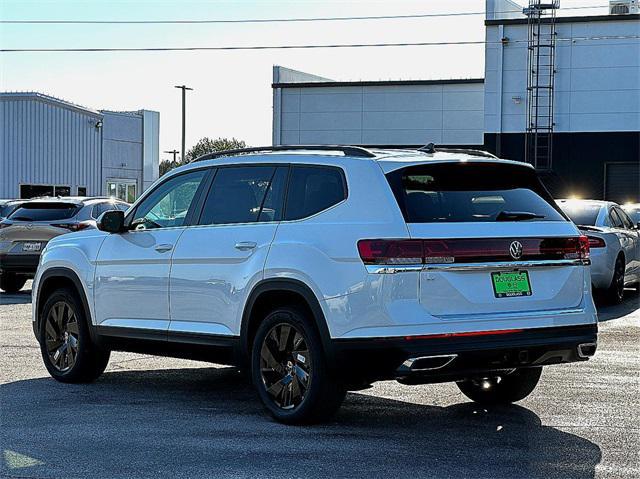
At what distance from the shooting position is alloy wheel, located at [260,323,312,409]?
756cm

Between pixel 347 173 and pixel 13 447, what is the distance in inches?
109

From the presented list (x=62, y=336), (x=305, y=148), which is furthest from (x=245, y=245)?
(x=62, y=336)

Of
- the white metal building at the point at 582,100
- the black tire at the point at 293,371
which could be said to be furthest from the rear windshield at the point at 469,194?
the white metal building at the point at 582,100

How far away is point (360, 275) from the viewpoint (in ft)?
23.4

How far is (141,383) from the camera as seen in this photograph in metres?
9.72

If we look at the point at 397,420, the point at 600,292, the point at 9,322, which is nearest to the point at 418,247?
the point at 397,420

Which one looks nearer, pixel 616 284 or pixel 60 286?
pixel 60 286

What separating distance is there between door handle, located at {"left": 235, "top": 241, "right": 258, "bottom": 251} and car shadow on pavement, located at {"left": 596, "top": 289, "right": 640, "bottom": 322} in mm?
8114

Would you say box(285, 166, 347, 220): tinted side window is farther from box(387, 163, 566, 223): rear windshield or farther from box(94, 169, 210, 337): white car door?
box(94, 169, 210, 337): white car door

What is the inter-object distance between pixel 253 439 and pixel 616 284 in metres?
11.1

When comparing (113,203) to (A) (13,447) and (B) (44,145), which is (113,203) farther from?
A: (B) (44,145)

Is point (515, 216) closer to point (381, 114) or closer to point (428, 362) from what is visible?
point (428, 362)

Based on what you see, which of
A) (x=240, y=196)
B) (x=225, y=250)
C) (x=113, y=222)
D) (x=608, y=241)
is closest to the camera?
(x=225, y=250)

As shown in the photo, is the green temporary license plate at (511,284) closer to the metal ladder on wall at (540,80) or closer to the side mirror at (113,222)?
the side mirror at (113,222)
